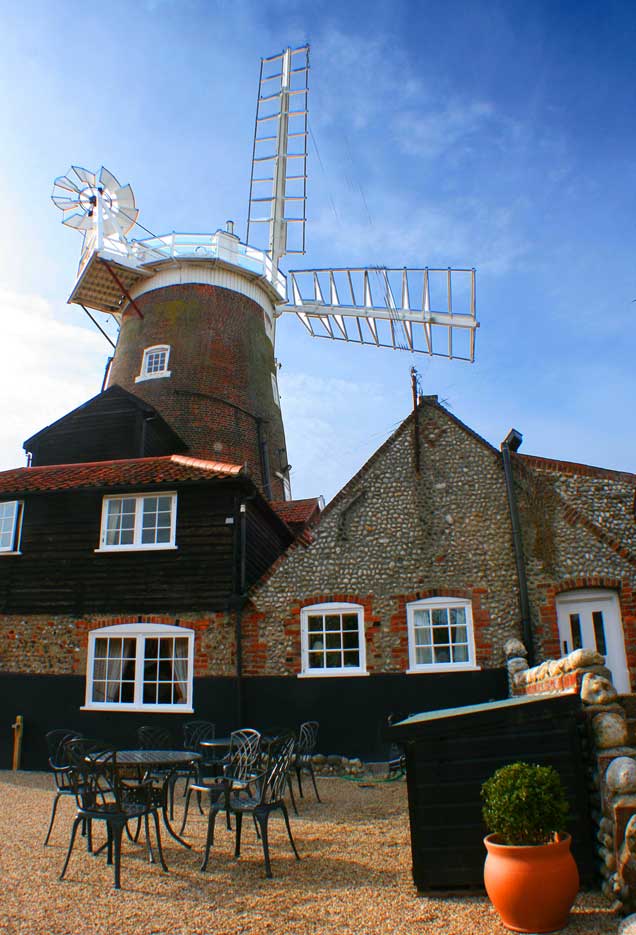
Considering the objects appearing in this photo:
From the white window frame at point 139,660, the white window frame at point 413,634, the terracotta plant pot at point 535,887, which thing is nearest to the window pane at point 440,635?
the white window frame at point 413,634

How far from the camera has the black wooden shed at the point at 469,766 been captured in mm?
5844

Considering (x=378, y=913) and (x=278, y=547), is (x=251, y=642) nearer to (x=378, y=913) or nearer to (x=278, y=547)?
(x=278, y=547)

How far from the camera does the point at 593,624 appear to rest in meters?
12.7

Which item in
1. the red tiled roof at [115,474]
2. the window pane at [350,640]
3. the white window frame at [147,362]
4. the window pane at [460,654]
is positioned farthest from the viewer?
the white window frame at [147,362]

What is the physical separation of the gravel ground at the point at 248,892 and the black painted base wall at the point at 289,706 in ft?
14.2

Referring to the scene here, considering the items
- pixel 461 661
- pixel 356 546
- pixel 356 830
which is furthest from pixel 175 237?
pixel 356 830

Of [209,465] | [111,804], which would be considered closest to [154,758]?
[111,804]

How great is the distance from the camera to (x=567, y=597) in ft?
42.2

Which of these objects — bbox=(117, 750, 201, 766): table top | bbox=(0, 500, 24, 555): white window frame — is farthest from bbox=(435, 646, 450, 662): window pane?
bbox=(0, 500, 24, 555): white window frame

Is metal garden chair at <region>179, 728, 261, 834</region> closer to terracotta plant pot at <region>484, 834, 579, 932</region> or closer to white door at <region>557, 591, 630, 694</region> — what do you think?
terracotta plant pot at <region>484, 834, 579, 932</region>

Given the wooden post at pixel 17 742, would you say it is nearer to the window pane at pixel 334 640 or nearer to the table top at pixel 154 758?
the window pane at pixel 334 640

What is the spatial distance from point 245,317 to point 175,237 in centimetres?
353

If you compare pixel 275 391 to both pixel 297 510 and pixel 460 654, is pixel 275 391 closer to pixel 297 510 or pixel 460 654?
pixel 297 510

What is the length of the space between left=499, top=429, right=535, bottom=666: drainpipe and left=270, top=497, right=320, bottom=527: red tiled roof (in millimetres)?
6321
